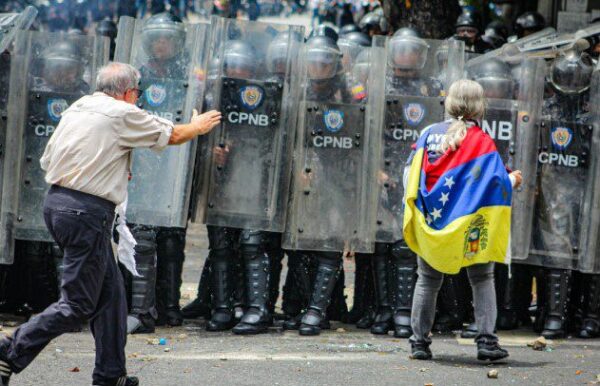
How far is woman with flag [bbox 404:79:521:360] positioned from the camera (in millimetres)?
6508

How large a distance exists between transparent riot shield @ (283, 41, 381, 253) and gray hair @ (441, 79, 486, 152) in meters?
1.24

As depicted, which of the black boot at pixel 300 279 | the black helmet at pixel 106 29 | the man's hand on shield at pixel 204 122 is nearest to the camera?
the man's hand on shield at pixel 204 122

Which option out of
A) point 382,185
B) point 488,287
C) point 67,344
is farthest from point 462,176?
point 67,344

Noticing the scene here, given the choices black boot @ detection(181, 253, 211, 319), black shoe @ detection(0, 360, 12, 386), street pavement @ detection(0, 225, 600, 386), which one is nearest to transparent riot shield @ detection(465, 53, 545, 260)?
street pavement @ detection(0, 225, 600, 386)

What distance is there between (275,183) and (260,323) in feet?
3.09

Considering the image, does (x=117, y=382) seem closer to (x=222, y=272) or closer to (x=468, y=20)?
(x=222, y=272)

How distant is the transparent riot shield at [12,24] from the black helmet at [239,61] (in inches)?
52.1

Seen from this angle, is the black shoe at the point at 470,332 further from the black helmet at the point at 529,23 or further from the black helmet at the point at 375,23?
the black helmet at the point at 375,23

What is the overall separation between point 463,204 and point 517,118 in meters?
1.47

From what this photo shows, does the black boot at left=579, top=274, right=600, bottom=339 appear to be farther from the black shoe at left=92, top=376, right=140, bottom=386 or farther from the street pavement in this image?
the black shoe at left=92, top=376, right=140, bottom=386

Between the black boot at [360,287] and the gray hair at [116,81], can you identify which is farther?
the black boot at [360,287]

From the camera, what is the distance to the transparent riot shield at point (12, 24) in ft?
24.6

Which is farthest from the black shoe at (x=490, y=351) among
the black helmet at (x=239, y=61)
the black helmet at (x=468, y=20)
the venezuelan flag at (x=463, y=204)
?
the black helmet at (x=468, y=20)

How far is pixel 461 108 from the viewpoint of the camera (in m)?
6.59
